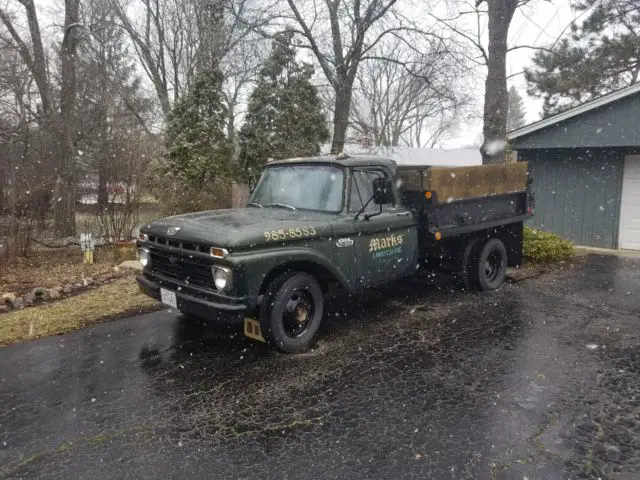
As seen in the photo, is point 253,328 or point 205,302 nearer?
point 205,302

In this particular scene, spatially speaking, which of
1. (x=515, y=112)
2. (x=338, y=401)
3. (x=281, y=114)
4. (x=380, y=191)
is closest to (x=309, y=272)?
(x=380, y=191)

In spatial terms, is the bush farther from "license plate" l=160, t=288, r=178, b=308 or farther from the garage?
"license plate" l=160, t=288, r=178, b=308

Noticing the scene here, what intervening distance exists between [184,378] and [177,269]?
3.59 feet

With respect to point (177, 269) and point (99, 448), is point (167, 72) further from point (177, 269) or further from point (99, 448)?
point (99, 448)

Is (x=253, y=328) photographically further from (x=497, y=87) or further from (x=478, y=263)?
(x=497, y=87)

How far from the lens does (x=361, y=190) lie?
5438 millimetres

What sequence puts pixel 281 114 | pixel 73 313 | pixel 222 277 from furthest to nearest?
pixel 281 114 < pixel 73 313 < pixel 222 277

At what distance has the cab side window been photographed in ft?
17.4

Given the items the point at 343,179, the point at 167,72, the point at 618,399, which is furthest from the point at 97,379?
the point at 167,72

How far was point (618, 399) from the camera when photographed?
378 cm

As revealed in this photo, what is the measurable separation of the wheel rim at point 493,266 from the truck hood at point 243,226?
11.8 feet

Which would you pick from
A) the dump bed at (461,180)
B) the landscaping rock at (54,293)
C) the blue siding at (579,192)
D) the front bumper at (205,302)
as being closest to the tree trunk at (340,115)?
the blue siding at (579,192)

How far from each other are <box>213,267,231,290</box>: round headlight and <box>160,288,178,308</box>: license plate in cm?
63

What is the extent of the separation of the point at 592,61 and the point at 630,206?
10120 millimetres
